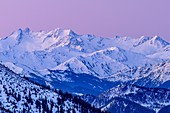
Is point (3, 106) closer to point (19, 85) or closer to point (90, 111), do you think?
point (19, 85)

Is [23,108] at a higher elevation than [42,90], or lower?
lower

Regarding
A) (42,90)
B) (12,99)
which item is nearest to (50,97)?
(42,90)

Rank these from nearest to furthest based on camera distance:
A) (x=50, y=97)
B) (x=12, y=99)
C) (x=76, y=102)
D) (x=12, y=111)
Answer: (x=12, y=111)
(x=12, y=99)
(x=50, y=97)
(x=76, y=102)

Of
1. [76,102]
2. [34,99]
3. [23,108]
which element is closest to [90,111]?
[76,102]

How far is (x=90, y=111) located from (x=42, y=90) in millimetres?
18581

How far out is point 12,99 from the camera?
14900cm

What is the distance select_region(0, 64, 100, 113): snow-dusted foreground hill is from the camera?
145 meters

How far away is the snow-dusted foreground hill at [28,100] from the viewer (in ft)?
476

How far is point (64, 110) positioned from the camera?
520ft

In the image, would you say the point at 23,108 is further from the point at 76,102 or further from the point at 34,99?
the point at 76,102

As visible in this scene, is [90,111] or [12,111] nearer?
[12,111]

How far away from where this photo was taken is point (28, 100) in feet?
505

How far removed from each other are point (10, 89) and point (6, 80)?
417 inches

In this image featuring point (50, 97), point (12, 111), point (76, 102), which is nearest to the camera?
point (12, 111)
